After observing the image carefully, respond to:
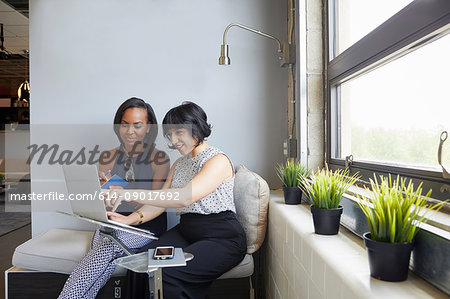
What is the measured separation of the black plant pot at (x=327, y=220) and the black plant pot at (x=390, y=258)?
44 centimetres

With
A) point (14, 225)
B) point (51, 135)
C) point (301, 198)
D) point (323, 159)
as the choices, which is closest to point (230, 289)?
point (301, 198)

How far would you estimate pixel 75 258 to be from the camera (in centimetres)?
224

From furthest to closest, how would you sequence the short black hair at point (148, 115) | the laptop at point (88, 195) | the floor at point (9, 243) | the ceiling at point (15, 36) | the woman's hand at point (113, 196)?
1. the ceiling at point (15, 36)
2. the floor at point (9, 243)
3. the short black hair at point (148, 115)
4. the woman's hand at point (113, 196)
5. the laptop at point (88, 195)

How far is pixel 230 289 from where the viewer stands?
225 cm

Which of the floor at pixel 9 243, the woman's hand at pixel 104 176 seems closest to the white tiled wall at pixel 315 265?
the woman's hand at pixel 104 176

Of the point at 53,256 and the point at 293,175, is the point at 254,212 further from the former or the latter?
the point at 53,256

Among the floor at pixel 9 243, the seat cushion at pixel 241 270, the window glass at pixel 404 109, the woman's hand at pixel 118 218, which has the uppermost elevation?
the window glass at pixel 404 109

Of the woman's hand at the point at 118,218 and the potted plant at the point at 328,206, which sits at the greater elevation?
the potted plant at the point at 328,206

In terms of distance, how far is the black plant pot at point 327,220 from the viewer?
1368 millimetres

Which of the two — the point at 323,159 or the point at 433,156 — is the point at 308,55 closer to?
the point at 323,159

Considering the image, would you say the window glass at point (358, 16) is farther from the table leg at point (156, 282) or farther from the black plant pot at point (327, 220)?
the table leg at point (156, 282)

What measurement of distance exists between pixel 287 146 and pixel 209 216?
2.55 ft

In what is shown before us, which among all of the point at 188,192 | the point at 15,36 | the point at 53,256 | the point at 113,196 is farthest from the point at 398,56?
the point at 15,36

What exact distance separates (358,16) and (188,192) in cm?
115
